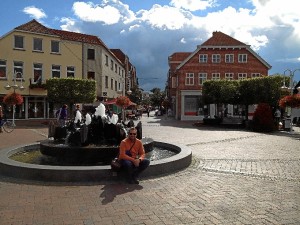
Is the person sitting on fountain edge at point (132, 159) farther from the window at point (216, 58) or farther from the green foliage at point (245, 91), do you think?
the window at point (216, 58)

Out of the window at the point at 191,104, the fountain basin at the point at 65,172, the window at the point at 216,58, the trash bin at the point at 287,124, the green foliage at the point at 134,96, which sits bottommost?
the fountain basin at the point at 65,172

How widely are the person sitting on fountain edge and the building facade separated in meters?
30.5

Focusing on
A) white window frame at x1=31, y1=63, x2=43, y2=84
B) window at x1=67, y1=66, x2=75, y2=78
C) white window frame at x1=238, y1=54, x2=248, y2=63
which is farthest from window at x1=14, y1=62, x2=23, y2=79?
white window frame at x1=238, y1=54, x2=248, y2=63

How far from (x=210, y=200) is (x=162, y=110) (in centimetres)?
6283

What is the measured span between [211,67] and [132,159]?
40.7m

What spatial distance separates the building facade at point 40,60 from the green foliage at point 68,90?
4.39m

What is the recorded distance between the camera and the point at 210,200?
6.41 m

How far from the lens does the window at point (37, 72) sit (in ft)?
129

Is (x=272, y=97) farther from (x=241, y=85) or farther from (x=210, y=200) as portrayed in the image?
(x=210, y=200)

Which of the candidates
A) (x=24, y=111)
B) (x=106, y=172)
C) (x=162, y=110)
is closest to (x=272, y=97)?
(x=106, y=172)

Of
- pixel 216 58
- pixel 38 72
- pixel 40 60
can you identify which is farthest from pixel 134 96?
pixel 40 60

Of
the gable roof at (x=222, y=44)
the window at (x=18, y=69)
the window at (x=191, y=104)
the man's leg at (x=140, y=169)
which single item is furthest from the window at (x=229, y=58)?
the man's leg at (x=140, y=169)

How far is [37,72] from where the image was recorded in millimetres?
39594

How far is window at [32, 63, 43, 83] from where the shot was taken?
39275 millimetres
